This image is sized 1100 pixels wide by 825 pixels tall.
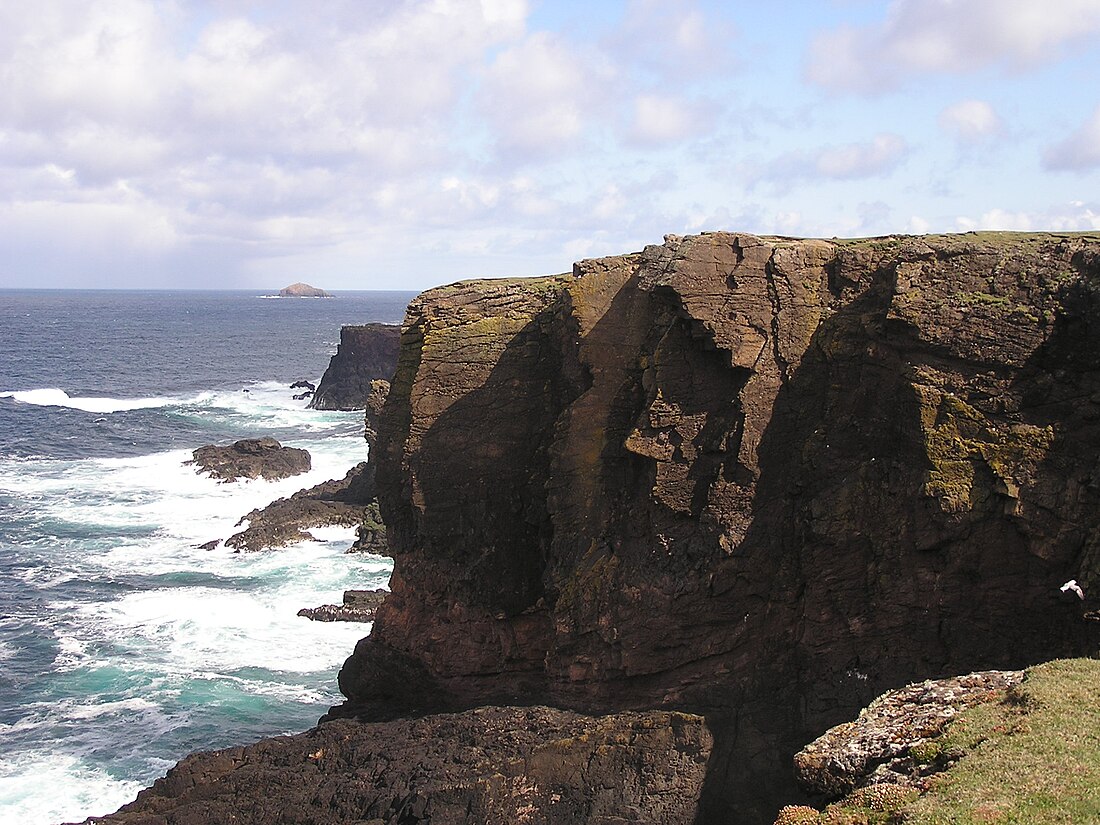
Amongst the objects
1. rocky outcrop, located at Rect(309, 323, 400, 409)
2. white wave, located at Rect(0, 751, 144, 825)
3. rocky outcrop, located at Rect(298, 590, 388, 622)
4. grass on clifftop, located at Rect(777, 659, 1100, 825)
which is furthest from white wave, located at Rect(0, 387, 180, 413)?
grass on clifftop, located at Rect(777, 659, 1100, 825)

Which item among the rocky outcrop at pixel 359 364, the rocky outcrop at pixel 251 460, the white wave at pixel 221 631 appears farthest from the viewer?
the rocky outcrop at pixel 359 364

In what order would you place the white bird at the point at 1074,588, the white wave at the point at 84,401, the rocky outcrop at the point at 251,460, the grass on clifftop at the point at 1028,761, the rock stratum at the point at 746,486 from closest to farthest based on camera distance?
the grass on clifftop at the point at 1028,761, the white bird at the point at 1074,588, the rock stratum at the point at 746,486, the rocky outcrop at the point at 251,460, the white wave at the point at 84,401

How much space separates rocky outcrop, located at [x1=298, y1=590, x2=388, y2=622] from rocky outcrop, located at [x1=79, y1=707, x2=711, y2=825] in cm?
1469

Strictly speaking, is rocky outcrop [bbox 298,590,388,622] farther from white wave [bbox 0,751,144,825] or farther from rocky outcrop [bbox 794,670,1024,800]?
rocky outcrop [bbox 794,670,1024,800]

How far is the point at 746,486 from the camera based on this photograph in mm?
24469

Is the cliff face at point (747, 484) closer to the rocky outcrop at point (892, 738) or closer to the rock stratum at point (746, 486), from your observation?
the rock stratum at point (746, 486)

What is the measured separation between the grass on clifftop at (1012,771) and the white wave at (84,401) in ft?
302

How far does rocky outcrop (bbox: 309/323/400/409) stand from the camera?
3903 inches

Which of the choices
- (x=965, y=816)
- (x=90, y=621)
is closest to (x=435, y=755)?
(x=965, y=816)

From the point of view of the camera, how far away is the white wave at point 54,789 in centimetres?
2816

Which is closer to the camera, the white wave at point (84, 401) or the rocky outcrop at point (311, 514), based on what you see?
the rocky outcrop at point (311, 514)

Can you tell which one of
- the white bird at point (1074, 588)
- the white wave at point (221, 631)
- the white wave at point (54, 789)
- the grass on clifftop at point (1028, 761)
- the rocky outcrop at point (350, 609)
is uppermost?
the white bird at point (1074, 588)

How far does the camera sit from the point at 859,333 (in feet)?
79.5

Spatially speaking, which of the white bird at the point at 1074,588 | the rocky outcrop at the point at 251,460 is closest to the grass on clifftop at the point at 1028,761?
the white bird at the point at 1074,588
